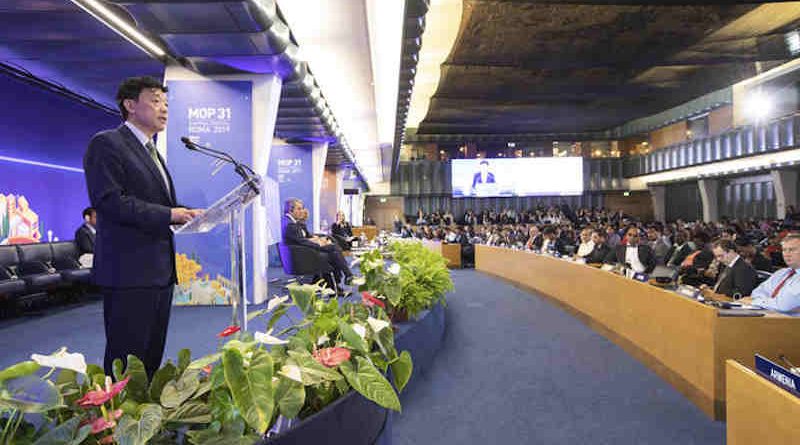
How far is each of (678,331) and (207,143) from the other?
5.23 metres

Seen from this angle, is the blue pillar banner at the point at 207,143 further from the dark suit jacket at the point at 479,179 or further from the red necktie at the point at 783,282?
the dark suit jacket at the point at 479,179

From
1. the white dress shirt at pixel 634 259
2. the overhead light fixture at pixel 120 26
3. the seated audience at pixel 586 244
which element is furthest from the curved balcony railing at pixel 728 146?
the overhead light fixture at pixel 120 26

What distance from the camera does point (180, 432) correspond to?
1092 mm

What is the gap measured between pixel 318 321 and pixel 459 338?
11.9 ft

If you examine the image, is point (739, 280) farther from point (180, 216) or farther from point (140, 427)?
point (140, 427)

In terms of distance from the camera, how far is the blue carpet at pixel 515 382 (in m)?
2.73

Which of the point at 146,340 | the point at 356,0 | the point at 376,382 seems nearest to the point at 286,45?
the point at 356,0

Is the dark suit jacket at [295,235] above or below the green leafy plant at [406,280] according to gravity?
above

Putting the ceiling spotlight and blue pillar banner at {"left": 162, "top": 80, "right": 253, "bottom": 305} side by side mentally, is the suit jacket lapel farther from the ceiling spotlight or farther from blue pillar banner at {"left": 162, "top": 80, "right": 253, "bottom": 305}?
the ceiling spotlight

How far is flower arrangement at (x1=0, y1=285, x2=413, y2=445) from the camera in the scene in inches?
36.5

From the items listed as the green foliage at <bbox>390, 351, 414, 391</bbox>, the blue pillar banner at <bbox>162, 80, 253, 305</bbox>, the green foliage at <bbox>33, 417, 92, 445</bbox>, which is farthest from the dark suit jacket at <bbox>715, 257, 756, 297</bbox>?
the blue pillar banner at <bbox>162, 80, 253, 305</bbox>

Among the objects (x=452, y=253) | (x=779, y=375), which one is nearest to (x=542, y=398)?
(x=779, y=375)

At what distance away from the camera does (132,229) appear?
1745 mm

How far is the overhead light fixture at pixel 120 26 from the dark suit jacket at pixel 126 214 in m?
3.48
